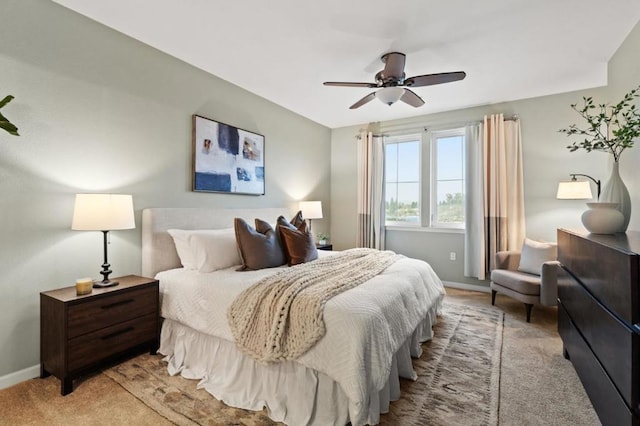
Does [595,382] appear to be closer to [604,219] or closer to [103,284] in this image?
[604,219]

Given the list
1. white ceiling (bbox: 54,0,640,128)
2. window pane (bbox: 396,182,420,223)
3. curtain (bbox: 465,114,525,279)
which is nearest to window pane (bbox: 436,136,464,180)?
curtain (bbox: 465,114,525,279)

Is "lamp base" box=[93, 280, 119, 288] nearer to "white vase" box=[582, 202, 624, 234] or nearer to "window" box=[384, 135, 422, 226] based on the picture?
"white vase" box=[582, 202, 624, 234]

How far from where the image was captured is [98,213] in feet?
6.99

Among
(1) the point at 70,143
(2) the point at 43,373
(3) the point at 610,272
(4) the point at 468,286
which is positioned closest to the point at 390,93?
(3) the point at 610,272

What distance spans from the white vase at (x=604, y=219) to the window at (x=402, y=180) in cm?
288

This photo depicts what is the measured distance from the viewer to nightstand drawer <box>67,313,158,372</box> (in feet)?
6.48

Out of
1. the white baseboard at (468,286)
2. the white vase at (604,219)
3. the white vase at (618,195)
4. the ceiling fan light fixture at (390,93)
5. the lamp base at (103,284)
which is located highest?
the ceiling fan light fixture at (390,93)

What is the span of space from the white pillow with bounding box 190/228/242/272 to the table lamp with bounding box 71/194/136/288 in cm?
55

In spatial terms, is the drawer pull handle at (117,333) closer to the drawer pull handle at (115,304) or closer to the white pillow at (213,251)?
the drawer pull handle at (115,304)

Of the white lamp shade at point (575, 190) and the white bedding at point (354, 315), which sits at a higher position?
the white lamp shade at point (575, 190)

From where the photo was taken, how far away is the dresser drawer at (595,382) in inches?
55.1

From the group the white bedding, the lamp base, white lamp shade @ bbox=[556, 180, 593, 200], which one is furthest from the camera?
white lamp shade @ bbox=[556, 180, 593, 200]

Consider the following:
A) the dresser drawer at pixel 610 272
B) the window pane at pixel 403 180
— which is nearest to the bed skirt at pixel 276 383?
the dresser drawer at pixel 610 272

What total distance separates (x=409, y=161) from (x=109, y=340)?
457 centimetres
